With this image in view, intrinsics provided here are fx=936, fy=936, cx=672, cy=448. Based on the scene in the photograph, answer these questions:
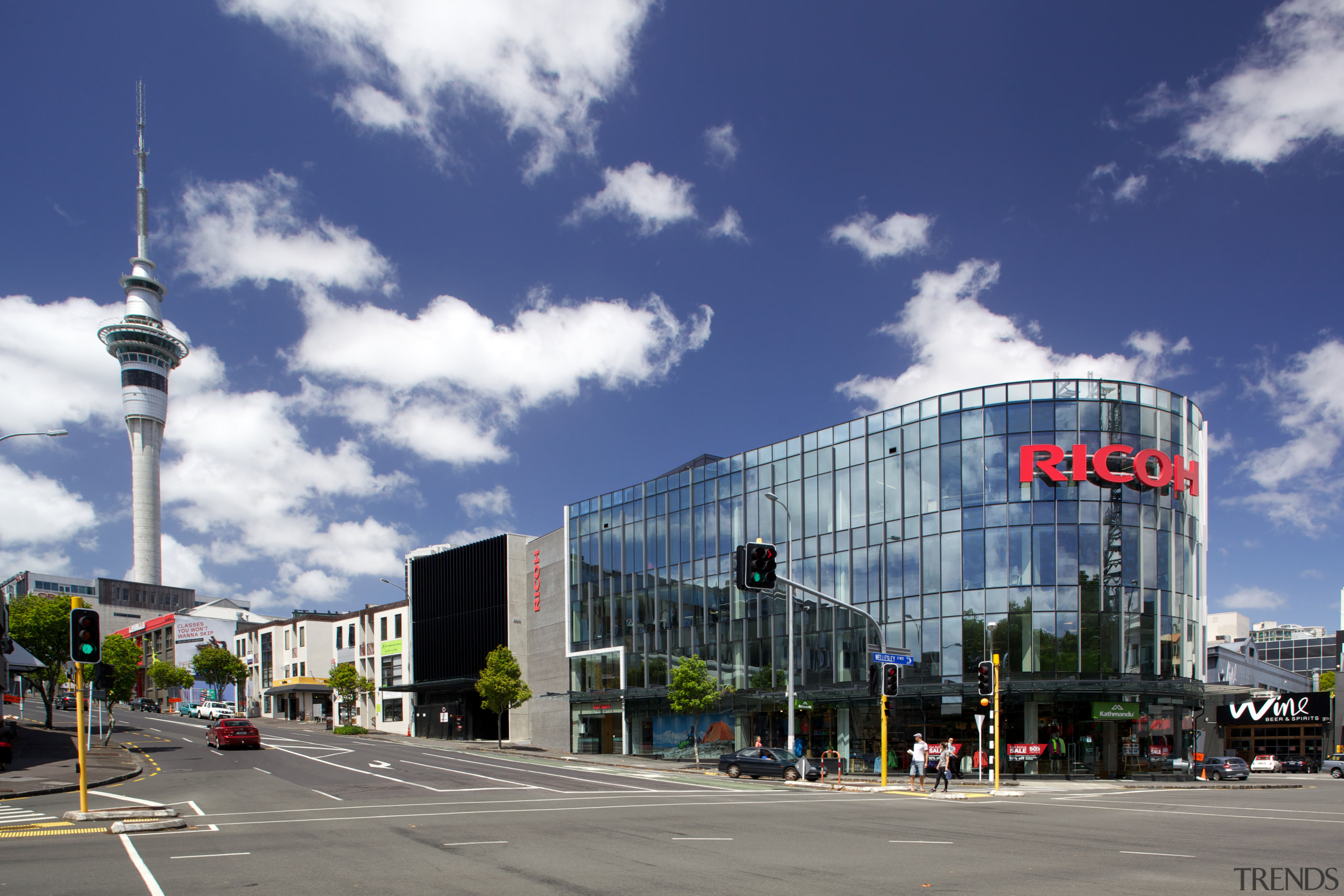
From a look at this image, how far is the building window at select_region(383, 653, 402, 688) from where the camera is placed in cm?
8312

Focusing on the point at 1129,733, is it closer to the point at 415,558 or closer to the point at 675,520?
the point at 675,520

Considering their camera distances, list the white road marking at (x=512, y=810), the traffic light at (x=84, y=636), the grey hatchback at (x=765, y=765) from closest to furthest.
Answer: the traffic light at (x=84, y=636) → the white road marking at (x=512, y=810) → the grey hatchback at (x=765, y=765)

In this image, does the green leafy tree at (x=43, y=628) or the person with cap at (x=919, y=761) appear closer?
the person with cap at (x=919, y=761)

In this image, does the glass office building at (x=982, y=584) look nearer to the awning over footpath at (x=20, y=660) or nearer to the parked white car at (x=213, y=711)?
the awning over footpath at (x=20, y=660)

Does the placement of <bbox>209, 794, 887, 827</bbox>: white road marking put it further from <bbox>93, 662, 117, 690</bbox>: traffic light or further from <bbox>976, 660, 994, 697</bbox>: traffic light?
<bbox>93, 662, 117, 690</bbox>: traffic light

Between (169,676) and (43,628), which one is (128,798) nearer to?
(43,628)

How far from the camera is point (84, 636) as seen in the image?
68.0 ft

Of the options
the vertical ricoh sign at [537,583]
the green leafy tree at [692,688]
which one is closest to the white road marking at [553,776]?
the green leafy tree at [692,688]

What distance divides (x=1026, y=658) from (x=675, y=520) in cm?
2303

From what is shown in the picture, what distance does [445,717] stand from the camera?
237 feet

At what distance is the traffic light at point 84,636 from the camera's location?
2041cm

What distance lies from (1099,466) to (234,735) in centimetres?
4632

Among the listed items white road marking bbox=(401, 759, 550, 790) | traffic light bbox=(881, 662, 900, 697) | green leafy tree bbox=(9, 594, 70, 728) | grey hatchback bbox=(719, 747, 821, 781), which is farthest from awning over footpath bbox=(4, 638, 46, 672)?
traffic light bbox=(881, 662, 900, 697)
